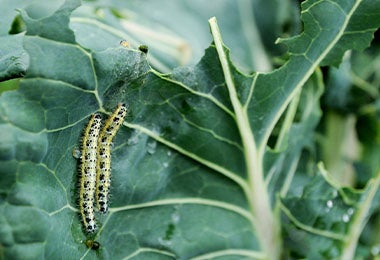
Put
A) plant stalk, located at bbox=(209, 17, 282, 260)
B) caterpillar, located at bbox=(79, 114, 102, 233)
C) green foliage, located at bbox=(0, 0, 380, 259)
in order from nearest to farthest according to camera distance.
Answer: green foliage, located at bbox=(0, 0, 380, 259) < caterpillar, located at bbox=(79, 114, 102, 233) < plant stalk, located at bbox=(209, 17, 282, 260)

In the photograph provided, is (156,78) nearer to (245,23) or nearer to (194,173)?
(194,173)

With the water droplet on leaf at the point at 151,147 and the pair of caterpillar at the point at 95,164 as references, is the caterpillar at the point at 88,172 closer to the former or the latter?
the pair of caterpillar at the point at 95,164

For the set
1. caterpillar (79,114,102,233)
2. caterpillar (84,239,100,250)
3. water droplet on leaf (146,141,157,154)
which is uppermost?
water droplet on leaf (146,141,157,154)

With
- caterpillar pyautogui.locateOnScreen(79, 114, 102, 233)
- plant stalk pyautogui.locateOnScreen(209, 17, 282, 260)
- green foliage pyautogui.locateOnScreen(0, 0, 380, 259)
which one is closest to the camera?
green foliage pyautogui.locateOnScreen(0, 0, 380, 259)

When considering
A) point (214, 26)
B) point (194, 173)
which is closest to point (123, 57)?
point (214, 26)

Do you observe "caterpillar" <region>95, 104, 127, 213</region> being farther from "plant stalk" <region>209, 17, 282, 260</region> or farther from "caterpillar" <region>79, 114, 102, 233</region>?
"plant stalk" <region>209, 17, 282, 260</region>

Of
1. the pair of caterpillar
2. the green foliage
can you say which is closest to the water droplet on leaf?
the green foliage

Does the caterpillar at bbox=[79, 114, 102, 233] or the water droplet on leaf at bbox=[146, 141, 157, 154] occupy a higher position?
the water droplet on leaf at bbox=[146, 141, 157, 154]
